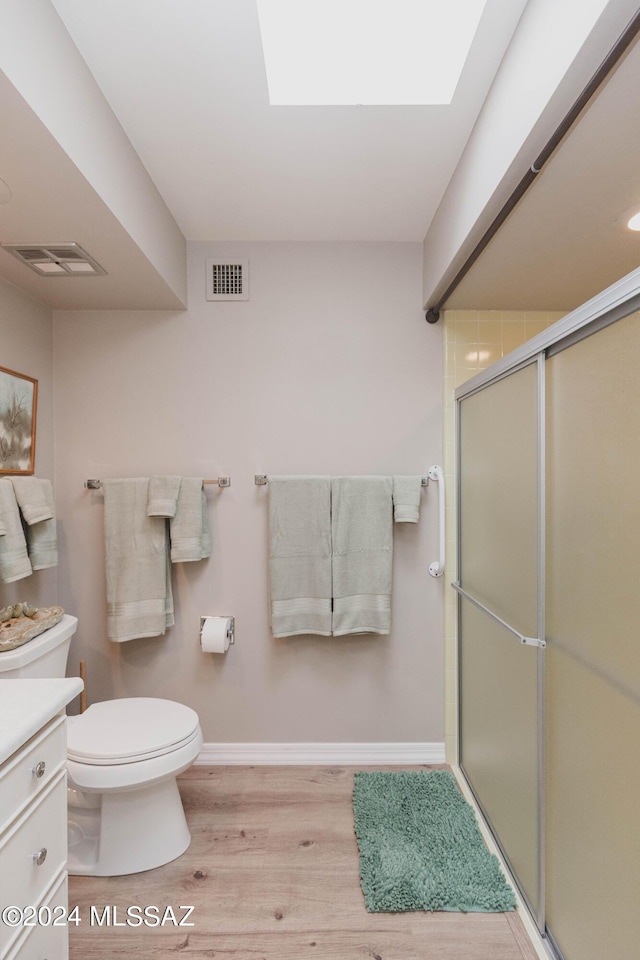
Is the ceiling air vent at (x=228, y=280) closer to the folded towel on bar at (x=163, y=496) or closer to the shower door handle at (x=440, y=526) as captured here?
the folded towel on bar at (x=163, y=496)

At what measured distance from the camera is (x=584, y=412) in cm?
123

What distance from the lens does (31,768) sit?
40.1 inches

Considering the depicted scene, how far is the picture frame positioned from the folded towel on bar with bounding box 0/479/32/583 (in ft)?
0.65

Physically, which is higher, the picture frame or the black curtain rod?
the black curtain rod

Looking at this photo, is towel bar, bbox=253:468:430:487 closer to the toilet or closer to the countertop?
the toilet

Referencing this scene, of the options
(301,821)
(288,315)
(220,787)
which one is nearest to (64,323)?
(288,315)

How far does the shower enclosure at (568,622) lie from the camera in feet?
3.47

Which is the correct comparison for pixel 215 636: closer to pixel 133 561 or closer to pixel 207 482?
pixel 133 561

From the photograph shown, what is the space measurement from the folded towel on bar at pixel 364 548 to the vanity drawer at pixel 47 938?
4.36ft

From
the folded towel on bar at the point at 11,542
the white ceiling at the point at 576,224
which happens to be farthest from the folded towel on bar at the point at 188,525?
the white ceiling at the point at 576,224

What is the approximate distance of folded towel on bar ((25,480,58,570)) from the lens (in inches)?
78.7

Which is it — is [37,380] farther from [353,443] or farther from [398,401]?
[398,401]

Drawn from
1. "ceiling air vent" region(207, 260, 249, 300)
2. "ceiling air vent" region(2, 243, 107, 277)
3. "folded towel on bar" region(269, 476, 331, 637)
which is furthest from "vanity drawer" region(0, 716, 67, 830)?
"ceiling air vent" region(207, 260, 249, 300)

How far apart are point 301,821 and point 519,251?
84.8 inches
